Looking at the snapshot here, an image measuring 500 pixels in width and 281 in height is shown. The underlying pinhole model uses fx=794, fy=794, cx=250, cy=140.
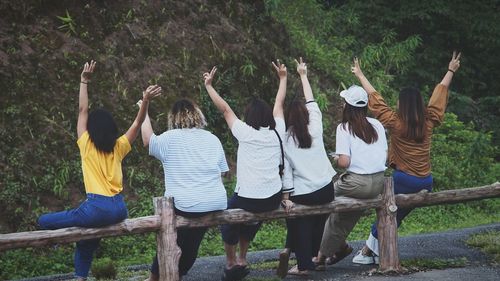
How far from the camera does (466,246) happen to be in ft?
38.2

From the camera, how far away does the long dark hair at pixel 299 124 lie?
8.84 m

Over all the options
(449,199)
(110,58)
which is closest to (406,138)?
(449,199)

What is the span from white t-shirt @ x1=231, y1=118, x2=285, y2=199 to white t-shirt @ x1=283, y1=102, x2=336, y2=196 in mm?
277

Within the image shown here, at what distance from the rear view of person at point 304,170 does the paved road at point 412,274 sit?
14.5 inches

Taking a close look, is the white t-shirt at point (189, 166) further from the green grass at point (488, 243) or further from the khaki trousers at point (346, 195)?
the green grass at point (488, 243)

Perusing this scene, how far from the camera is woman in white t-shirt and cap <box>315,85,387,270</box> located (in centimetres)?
913

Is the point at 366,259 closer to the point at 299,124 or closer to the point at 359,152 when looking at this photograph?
the point at 359,152

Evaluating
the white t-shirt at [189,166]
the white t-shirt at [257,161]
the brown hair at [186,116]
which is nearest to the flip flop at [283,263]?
the white t-shirt at [257,161]

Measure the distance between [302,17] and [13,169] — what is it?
11.0m

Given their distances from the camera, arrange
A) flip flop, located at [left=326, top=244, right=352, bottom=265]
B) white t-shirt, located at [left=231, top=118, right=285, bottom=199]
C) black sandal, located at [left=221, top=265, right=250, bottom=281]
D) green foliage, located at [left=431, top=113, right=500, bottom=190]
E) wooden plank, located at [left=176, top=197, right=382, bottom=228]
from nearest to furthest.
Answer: wooden plank, located at [left=176, top=197, right=382, bottom=228]
white t-shirt, located at [left=231, top=118, right=285, bottom=199]
black sandal, located at [left=221, top=265, right=250, bottom=281]
flip flop, located at [left=326, top=244, right=352, bottom=265]
green foliage, located at [left=431, top=113, right=500, bottom=190]

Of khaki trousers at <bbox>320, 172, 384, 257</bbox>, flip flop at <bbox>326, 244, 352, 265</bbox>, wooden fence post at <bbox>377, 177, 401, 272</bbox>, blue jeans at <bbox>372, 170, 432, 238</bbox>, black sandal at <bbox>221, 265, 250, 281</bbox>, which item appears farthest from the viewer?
flip flop at <bbox>326, 244, 352, 265</bbox>

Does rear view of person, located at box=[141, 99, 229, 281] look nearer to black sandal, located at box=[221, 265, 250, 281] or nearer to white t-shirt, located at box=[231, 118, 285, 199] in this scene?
white t-shirt, located at box=[231, 118, 285, 199]

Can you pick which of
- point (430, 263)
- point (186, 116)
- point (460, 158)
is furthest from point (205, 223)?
point (460, 158)

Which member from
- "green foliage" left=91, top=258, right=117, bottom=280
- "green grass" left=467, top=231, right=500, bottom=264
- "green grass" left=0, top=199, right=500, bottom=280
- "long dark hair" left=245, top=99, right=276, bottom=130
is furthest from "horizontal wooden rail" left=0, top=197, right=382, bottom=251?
"green grass" left=0, top=199, right=500, bottom=280
